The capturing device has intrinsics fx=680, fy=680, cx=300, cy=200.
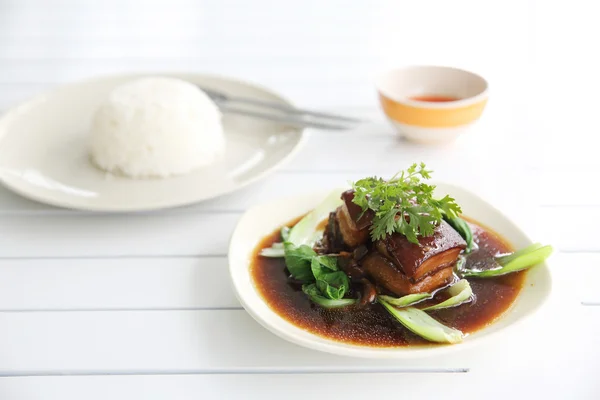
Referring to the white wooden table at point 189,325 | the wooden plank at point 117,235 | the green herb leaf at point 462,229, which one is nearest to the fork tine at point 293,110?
the white wooden table at point 189,325

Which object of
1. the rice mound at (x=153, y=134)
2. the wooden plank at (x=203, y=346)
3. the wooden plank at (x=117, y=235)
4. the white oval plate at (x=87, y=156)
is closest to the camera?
the wooden plank at (x=203, y=346)

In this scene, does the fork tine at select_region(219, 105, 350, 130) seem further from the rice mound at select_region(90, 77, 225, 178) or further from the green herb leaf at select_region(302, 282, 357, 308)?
the green herb leaf at select_region(302, 282, 357, 308)

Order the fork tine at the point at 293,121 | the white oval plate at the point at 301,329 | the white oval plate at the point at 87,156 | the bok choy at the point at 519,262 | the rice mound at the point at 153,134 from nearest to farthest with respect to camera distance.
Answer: the white oval plate at the point at 301,329 → the bok choy at the point at 519,262 → the white oval plate at the point at 87,156 → the rice mound at the point at 153,134 → the fork tine at the point at 293,121

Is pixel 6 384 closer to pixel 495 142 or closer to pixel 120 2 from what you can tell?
pixel 495 142

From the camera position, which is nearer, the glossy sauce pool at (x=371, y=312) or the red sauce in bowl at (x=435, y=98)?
the glossy sauce pool at (x=371, y=312)

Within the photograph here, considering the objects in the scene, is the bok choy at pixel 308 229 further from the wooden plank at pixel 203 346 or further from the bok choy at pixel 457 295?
the bok choy at pixel 457 295

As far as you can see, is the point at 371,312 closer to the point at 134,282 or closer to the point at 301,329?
the point at 301,329

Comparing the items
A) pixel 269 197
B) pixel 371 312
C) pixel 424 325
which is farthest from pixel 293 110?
pixel 424 325

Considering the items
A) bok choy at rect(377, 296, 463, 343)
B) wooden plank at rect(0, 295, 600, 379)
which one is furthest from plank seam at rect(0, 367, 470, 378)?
bok choy at rect(377, 296, 463, 343)
